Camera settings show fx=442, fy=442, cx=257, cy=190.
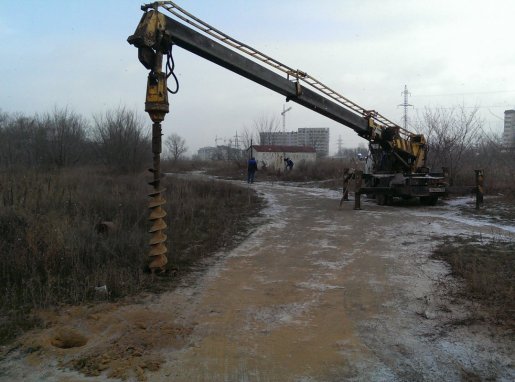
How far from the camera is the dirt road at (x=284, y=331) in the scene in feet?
12.5

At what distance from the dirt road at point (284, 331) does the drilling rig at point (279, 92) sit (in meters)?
1.67

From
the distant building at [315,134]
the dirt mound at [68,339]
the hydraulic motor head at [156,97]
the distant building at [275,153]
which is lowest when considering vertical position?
the dirt mound at [68,339]

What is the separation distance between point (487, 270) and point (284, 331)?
380cm

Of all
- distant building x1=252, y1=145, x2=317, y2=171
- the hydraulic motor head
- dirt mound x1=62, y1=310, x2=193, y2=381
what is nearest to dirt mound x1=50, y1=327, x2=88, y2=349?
dirt mound x1=62, y1=310, x2=193, y2=381

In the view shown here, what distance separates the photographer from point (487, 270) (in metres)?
6.71

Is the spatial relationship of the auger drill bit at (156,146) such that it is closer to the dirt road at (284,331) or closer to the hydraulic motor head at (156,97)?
the hydraulic motor head at (156,97)

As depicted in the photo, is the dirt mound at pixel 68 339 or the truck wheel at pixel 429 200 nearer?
the dirt mound at pixel 68 339

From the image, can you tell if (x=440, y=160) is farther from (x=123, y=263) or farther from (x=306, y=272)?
(x=123, y=263)

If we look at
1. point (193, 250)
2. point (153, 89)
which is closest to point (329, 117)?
point (193, 250)

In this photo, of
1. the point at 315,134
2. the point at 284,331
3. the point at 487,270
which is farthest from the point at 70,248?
the point at 315,134

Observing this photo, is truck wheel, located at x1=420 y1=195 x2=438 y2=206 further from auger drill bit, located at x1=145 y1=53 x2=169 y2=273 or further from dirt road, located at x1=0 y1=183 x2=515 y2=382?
auger drill bit, located at x1=145 y1=53 x2=169 y2=273

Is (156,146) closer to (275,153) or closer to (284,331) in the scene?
(284,331)

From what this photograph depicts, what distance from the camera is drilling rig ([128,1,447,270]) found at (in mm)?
6777

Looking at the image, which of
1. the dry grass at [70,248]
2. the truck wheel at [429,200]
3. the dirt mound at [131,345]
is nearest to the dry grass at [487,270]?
the dirt mound at [131,345]
